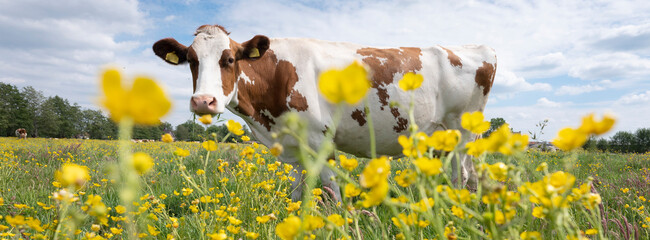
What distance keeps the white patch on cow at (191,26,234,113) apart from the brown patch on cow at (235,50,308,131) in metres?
0.30

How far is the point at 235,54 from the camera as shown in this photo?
3.89 m

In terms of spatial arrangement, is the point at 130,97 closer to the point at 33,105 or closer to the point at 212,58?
the point at 212,58

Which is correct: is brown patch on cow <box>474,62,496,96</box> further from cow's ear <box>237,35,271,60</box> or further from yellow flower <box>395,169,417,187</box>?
yellow flower <box>395,169,417,187</box>

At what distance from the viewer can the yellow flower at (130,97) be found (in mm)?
623

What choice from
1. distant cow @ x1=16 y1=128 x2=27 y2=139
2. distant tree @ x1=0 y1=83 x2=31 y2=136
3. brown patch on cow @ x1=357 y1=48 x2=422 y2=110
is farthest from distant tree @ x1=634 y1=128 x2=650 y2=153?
distant tree @ x1=0 y1=83 x2=31 y2=136

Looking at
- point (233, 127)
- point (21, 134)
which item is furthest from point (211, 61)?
point (21, 134)

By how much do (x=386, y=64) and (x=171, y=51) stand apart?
2451 millimetres

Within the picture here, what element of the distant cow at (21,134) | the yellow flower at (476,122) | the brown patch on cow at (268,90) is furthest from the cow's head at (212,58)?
the distant cow at (21,134)

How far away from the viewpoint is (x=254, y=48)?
3.96 metres

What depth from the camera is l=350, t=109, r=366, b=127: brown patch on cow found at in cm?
412

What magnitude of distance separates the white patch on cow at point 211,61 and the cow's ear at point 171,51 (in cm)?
30

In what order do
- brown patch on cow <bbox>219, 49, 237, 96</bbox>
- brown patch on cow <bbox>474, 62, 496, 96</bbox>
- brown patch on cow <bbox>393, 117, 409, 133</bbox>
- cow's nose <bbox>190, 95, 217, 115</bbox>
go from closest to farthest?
cow's nose <bbox>190, 95, 217, 115</bbox>, brown patch on cow <bbox>219, 49, 237, 96</bbox>, brown patch on cow <bbox>393, 117, 409, 133</bbox>, brown patch on cow <bbox>474, 62, 496, 96</bbox>

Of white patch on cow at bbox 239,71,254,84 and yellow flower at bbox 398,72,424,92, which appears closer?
yellow flower at bbox 398,72,424,92

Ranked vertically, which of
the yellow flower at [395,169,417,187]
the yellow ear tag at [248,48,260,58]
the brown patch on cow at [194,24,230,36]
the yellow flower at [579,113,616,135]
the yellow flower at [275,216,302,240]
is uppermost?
the brown patch on cow at [194,24,230,36]
